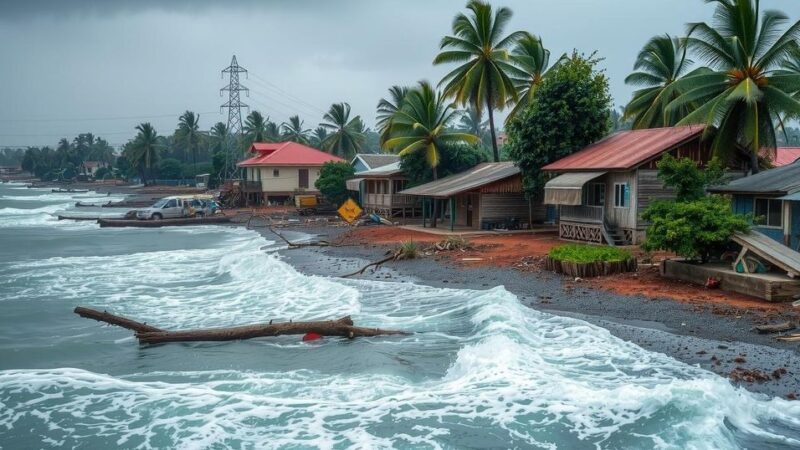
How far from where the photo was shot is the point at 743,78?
21000 mm

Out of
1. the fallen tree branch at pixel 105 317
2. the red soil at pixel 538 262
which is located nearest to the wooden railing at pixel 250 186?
the red soil at pixel 538 262

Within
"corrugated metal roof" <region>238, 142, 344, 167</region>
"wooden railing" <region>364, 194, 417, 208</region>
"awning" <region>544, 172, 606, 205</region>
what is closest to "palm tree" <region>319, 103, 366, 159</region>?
"corrugated metal roof" <region>238, 142, 344, 167</region>

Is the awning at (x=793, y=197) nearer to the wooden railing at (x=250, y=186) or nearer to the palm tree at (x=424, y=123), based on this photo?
the palm tree at (x=424, y=123)

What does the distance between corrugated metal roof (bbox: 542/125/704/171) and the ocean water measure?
973 centimetres

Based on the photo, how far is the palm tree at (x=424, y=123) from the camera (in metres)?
36.4

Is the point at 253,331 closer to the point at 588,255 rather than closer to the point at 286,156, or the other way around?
the point at 588,255

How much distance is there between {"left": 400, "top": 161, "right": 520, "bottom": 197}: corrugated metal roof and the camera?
30.6 metres

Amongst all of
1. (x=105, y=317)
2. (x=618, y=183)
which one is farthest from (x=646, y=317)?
(x=618, y=183)

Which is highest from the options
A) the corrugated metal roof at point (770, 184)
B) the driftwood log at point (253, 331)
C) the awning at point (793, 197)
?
the corrugated metal roof at point (770, 184)

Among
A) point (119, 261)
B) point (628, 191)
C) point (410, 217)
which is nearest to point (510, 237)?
point (628, 191)

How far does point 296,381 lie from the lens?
427 inches

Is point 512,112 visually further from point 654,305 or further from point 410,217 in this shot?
point 654,305

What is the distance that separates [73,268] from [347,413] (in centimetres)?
2039

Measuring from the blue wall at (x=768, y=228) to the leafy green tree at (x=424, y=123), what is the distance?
1895 centimetres
